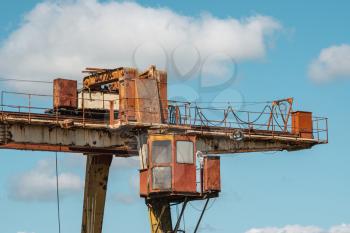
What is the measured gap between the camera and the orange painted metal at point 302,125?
46.5 m

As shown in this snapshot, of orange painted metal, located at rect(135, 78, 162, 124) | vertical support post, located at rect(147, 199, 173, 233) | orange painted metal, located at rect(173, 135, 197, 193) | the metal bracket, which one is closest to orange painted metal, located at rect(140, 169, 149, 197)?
vertical support post, located at rect(147, 199, 173, 233)

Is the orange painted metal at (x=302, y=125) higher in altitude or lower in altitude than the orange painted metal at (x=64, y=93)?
lower

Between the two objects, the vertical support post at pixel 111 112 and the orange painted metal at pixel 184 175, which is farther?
the vertical support post at pixel 111 112

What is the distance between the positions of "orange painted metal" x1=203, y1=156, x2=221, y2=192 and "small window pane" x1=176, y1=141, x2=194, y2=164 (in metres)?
0.75

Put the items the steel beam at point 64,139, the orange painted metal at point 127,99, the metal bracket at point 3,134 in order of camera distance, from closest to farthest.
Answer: the metal bracket at point 3,134 < the steel beam at point 64,139 < the orange painted metal at point 127,99

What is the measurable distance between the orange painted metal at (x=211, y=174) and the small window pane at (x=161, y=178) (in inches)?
69.5

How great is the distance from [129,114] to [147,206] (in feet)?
14.2

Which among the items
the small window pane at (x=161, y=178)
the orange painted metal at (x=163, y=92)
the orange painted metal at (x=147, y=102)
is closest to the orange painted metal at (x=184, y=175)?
the small window pane at (x=161, y=178)

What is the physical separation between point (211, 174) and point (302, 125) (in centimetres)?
1001

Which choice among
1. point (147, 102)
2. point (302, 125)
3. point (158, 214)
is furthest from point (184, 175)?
point (302, 125)

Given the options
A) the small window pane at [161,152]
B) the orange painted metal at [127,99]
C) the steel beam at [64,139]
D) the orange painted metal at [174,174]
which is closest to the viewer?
the steel beam at [64,139]

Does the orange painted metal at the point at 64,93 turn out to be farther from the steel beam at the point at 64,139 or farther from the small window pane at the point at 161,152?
the small window pane at the point at 161,152

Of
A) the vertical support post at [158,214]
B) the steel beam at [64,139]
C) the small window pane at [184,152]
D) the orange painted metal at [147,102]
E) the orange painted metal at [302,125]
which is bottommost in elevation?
the vertical support post at [158,214]

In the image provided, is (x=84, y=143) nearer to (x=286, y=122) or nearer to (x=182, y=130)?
(x=182, y=130)
